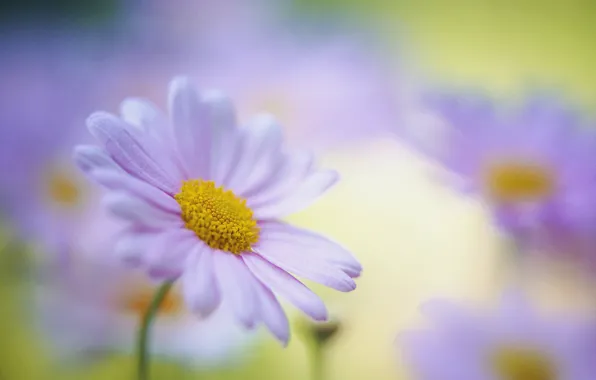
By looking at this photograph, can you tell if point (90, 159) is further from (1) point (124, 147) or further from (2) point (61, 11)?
(2) point (61, 11)

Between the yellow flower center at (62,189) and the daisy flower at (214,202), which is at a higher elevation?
the yellow flower center at (62,189)

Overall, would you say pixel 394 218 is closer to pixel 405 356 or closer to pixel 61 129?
pixel 405 356

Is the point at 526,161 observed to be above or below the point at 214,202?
above

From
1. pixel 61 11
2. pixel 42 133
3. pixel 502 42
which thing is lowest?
pixel 42 133

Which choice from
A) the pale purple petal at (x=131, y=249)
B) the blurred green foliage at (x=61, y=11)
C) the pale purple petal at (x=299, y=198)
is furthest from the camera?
the blurred green foliage at (x=61, y=11)

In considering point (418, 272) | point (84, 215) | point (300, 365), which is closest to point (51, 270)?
point (84, 215)

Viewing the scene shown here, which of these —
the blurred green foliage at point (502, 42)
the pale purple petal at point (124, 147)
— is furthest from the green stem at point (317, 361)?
the blurred green foliage at point (502, 42)

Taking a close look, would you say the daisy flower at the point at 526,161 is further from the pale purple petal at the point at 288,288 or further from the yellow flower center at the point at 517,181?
the pale purple petal at the point at 288,288

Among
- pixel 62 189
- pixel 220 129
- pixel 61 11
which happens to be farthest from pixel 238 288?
pixel 61 11
